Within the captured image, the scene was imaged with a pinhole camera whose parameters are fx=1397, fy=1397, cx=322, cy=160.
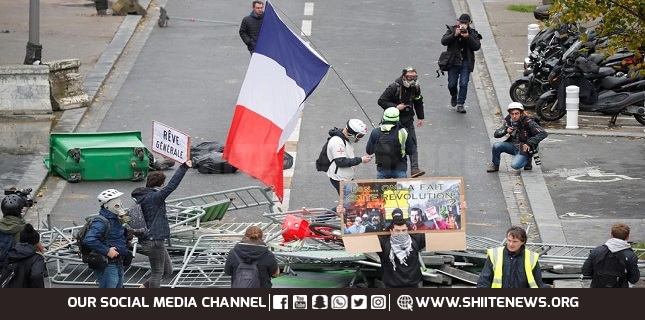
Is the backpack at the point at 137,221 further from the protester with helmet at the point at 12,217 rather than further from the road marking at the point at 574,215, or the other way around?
the road marking at the point at 574,215

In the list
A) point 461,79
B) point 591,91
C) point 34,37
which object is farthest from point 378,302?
point 34,37

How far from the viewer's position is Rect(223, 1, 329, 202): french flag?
15.6m

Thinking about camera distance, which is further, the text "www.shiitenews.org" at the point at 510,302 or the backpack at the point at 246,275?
the backpack at the point at 246,275

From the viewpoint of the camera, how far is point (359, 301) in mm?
12570

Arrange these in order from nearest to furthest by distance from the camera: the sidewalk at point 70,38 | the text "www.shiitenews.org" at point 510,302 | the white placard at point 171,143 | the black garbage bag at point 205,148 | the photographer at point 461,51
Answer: the text "www.shiitenews.org" at point 510,302
the white placard at point 171,143
the black garbage bag at point 205,148
the sidewalk at point 70,38
the photographer at point 461,51

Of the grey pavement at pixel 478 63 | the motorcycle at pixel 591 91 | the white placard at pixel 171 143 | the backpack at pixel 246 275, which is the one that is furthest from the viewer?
the motorcycle at pixel 591 91

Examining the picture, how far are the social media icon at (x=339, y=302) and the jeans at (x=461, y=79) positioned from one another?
11592mm

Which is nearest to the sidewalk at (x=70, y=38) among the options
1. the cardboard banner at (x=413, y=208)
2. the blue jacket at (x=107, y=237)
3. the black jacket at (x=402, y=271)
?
the blue jacket at (x=107, y=237)

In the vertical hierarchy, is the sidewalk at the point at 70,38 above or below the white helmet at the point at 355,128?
below

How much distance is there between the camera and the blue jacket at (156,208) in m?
14.6

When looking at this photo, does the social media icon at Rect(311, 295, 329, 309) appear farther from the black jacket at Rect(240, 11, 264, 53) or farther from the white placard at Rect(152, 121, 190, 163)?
the black jacket at Rect(240, 11, 264, 53)

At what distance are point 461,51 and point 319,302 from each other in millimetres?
11925

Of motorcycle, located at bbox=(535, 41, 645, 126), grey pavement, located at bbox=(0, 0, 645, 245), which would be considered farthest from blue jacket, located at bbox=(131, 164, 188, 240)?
motorcycle, located at bbox=(535, 41, 645, 126)

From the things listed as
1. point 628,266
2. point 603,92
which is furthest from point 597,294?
point 603,92
